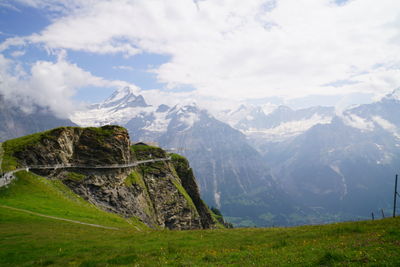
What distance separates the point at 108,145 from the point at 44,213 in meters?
54.8

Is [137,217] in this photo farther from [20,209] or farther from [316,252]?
[316,252]

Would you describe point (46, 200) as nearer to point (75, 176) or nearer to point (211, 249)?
point (75, 176)

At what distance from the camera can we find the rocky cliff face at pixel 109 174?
88.9m

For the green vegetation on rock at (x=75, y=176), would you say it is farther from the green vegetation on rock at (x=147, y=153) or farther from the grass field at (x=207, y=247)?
the green vegetation on rock at (x=147, y=153)

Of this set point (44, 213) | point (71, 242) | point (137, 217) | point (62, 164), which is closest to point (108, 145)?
point (62, 164)

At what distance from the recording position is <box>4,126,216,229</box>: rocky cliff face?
88875 mm

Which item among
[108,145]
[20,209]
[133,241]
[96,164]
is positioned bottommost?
[133,241]

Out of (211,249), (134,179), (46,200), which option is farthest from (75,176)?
(211,249)

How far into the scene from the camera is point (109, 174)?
103750mm

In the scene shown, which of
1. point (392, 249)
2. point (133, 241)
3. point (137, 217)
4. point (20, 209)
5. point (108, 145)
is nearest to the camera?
point (392, 249)

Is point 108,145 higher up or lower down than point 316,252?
higher up

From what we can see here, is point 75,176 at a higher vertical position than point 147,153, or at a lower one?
lower

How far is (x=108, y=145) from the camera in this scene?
359ft

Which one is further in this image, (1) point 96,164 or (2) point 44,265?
(1) point 96,164
